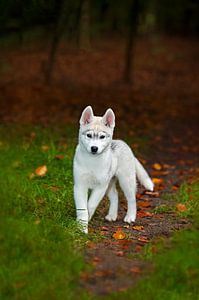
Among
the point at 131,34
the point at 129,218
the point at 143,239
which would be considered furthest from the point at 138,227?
the point at 131,34

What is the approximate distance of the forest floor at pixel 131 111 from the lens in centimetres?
633

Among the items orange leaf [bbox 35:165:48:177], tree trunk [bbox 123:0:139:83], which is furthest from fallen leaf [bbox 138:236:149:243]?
tree trunk [bbox 123:0:139:83]

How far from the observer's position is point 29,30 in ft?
44.2

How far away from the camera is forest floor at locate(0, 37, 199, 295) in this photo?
6332 millimetres

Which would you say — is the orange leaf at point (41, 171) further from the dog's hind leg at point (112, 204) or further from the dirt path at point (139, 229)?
the dog's hind leg at point (112, 204)

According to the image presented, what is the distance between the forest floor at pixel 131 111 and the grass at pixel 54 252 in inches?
4.8

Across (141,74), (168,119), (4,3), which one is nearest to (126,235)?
(4,3)

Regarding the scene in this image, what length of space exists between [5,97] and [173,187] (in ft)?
27.3

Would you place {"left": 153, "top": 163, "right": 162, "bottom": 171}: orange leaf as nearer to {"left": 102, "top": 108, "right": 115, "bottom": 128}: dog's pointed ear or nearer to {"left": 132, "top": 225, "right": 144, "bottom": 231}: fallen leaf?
{"left": 132, "top": 225, "right": 144, "bottom": 231}: fallen leaf

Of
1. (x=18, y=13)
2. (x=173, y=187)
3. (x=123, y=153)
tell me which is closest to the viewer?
(x=123, y=153)

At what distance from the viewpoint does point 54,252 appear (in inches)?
230

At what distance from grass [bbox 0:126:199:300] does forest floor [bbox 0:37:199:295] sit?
0.40 ft

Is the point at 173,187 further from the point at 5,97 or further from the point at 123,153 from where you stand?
the point at 5,97

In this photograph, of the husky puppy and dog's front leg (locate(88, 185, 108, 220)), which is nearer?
the husky puppy
